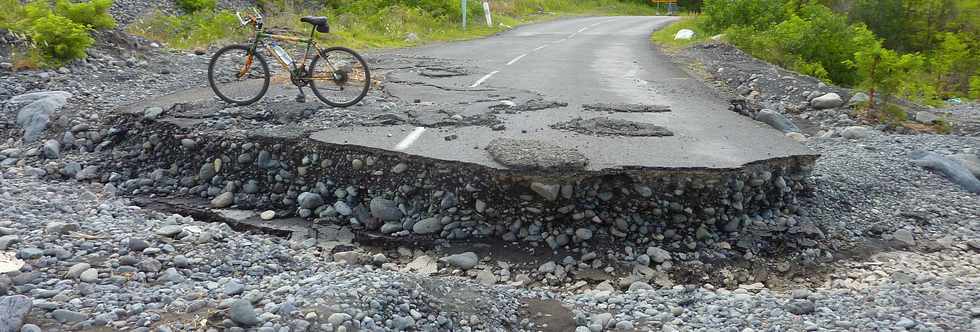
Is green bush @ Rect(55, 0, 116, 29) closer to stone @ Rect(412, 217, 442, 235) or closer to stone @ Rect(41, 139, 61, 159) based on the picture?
stone @ Rect(41, 139, 61, 159)

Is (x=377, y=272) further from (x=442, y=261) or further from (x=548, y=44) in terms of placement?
(x=548, y=44)

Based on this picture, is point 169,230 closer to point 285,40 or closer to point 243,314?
point 243,314

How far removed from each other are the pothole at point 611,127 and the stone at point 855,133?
342 centimetres

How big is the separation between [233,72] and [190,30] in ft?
22.3

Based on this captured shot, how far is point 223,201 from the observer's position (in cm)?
650

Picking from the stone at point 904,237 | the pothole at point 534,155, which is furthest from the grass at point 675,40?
the pothole at point 534,155

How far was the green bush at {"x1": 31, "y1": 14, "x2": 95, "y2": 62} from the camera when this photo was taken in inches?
384

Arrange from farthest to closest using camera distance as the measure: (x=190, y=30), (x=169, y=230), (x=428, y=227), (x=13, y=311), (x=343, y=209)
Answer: (x=190, y=30) < (x=343, y=209) < (x=428, y=227) < (x=169, y=230) < (x=13, y=311)

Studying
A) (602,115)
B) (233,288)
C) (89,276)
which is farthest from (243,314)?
(602,115)

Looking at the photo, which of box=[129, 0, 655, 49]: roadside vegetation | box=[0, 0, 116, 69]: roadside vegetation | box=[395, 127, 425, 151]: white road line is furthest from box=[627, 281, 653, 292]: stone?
box=[0, 0, 116, 69]: roadside vegetation

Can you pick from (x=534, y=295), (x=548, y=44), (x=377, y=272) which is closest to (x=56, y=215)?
(x=377, y=272)

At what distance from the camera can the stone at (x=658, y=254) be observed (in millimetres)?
5484

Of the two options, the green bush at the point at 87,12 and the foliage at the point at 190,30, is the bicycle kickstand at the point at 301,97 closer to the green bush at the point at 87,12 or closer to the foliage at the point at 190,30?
the green bush at the point at 87,12

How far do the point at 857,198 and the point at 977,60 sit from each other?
1642 centimetres
